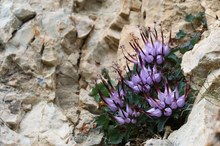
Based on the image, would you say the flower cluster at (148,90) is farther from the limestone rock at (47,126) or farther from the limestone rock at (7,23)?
the limestone rock at (7,23)

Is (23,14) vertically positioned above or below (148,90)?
below

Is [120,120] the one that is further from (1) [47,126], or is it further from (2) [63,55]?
(2) [63,55]

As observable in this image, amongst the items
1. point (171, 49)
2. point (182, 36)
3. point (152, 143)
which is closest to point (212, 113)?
point (152, 143)

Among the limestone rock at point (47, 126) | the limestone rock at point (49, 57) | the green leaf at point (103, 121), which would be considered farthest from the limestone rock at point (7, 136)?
the limestone rock at point (49, 57)

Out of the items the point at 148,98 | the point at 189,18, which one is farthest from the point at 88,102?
the point at 189,18

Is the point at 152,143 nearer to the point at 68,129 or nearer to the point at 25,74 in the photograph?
the point at 68,129
